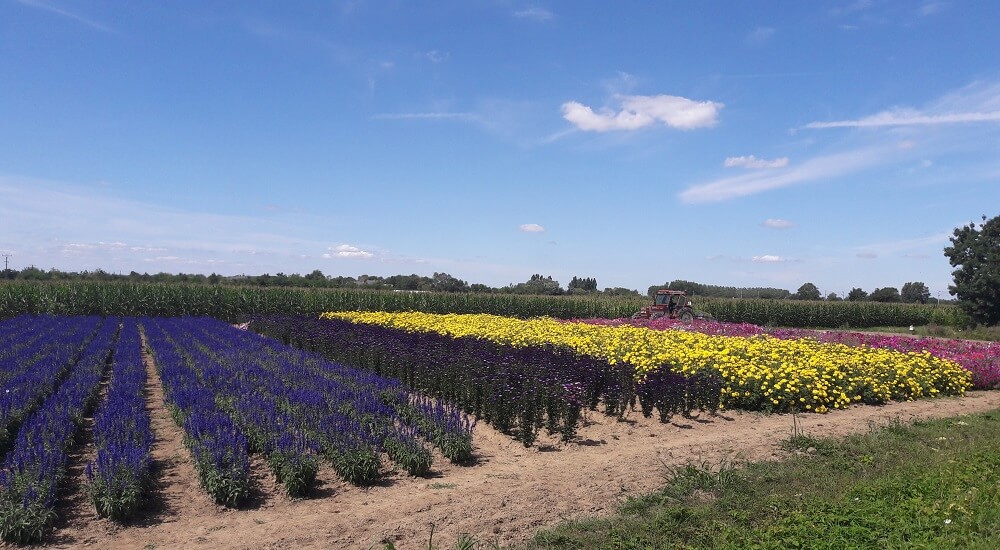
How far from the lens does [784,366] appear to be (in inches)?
464

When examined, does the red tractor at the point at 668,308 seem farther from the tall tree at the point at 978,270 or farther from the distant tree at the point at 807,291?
the distant tree at the point at 807,291

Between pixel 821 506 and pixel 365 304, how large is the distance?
3615 cm

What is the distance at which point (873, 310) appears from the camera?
48250 mm

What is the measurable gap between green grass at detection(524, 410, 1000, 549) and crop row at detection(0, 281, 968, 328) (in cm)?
A: 3086

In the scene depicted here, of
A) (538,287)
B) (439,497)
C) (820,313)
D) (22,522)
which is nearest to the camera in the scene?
(22,522)

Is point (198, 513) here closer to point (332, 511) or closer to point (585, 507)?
point (332, 511)

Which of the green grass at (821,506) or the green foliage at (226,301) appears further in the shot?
the green foliage at (226,301)

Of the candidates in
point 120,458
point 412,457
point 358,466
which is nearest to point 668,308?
Answer: point 412,457

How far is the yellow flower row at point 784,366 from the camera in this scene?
37.1 feet

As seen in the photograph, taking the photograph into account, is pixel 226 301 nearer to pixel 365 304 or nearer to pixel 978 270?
pixel 365 304

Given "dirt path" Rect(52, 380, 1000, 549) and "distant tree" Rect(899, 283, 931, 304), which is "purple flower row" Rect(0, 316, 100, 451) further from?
"distant tree" Rect(899, 283, 931, 304)

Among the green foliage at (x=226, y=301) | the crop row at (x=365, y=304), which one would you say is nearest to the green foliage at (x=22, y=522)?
the crop row at (x=365, y=304)

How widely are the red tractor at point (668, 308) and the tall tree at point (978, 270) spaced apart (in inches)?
691

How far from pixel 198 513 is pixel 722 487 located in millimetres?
5227
